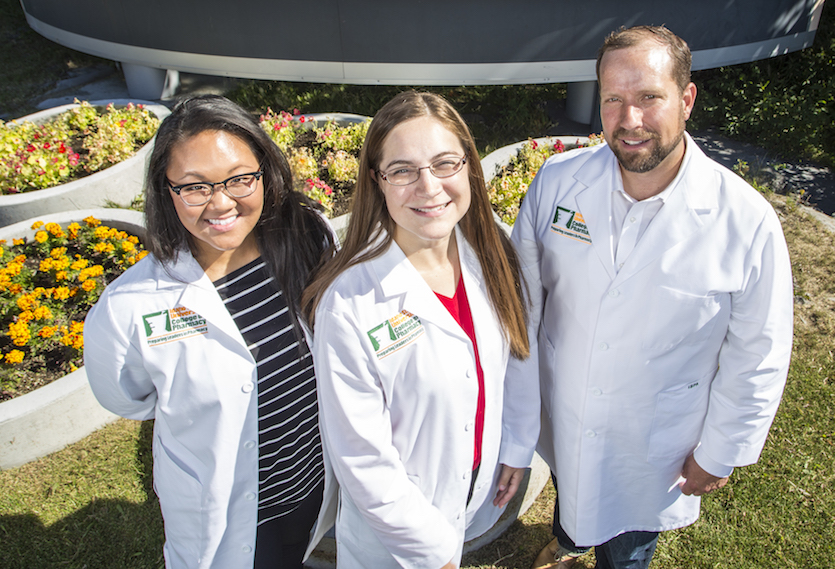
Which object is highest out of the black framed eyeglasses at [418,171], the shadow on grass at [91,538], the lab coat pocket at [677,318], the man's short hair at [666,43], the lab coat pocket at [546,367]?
the man's short hair at [666,43]

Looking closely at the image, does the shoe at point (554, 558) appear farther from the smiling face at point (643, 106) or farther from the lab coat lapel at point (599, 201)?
the smiling face at point (643, 106)

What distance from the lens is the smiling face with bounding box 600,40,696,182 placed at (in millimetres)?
1854

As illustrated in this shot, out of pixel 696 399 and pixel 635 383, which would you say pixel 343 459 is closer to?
pixel 635 383

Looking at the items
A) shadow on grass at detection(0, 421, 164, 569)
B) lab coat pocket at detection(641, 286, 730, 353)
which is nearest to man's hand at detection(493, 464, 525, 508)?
lab coat pocket at detection(641, 286, 730, 353)

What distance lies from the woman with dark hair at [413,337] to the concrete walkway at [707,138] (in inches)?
129

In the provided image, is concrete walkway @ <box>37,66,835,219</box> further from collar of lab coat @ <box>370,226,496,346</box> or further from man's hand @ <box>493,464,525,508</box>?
man's hand @ <box>493,464,525,508</box>

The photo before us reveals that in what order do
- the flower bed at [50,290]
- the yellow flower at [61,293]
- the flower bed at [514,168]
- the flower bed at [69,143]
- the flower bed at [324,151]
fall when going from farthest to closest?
the flower bed at [69,143]
the flower bed at [324,151]
the flower bed at [514,168]
the yellow flower at [61,293]
the flower bed at [50,290]

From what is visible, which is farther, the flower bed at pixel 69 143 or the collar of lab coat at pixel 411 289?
the flower bed at pixel 69 143

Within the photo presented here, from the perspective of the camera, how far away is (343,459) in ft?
5.79

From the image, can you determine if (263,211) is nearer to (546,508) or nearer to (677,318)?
(677,318)

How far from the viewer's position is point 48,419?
341 cm

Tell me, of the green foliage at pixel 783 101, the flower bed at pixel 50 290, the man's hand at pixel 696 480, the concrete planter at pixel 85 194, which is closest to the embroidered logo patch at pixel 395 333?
the man's hand at pixel 696 480

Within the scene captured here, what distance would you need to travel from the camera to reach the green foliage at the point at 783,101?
626cm

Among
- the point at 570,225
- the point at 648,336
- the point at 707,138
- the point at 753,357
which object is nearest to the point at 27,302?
the point at 570,225
